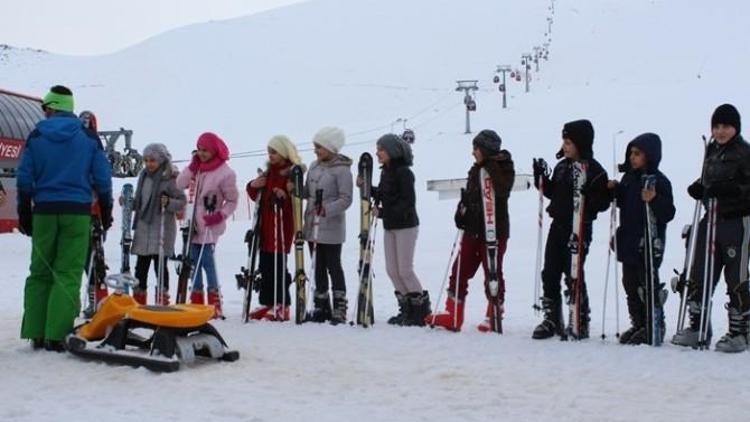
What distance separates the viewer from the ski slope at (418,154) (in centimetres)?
488

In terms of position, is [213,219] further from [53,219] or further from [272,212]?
[53,219]

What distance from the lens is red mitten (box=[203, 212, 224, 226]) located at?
315 inches

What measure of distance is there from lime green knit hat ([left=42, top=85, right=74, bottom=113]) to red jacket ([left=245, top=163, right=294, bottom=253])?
214cm

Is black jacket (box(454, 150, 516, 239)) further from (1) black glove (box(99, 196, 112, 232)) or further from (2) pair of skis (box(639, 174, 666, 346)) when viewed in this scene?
(1) black glove (box(99, 196, 112, 232))

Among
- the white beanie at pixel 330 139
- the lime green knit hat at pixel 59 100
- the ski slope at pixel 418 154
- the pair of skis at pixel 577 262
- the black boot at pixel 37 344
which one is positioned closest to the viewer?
the ski slope at pixel 418 154

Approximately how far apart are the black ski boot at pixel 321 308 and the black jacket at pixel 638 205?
2556mm

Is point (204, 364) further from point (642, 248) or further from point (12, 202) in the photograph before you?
point (12, 202)

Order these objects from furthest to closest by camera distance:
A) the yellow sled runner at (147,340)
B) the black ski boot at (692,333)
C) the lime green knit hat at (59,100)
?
the black ski boot at (692,333), the lime green knit hat at (59,100), the yellow sled runner at (147,340)

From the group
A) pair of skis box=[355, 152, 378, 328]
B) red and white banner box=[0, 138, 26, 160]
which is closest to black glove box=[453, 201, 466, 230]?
pair of skis box=[355, 152, 378, 328]

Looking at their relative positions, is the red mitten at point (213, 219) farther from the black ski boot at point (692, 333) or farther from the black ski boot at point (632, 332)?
the black ski boot at point (692, 333)

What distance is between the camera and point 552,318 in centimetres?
702

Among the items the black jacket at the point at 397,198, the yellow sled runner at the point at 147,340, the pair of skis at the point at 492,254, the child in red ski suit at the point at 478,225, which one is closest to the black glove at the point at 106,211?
the yellow sled runner at the point at 147,340

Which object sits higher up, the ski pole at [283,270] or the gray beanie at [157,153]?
the gray beanie at [157,153]

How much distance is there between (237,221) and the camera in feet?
67.1
